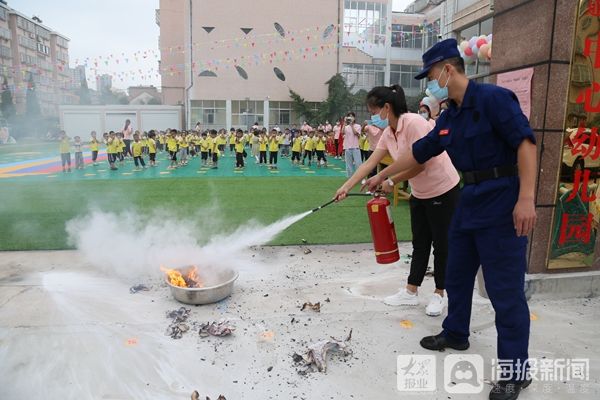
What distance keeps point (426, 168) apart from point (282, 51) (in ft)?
119

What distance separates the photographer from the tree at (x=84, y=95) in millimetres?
42312

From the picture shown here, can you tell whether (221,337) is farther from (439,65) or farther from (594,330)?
(594,330)

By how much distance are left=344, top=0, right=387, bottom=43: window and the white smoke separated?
34.7 metres

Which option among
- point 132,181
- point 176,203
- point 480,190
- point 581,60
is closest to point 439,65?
point 480,190

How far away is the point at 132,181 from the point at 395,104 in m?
11.6

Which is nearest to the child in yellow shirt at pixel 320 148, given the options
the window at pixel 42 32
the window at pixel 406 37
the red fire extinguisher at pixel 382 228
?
the red fire extinguisher at pixel 382 228

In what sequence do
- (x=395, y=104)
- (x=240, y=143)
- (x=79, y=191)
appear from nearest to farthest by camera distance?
1. (x=395, y=104)
2. (x=79, y=191)
3. (x=240, y=143)

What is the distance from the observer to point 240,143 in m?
17.8

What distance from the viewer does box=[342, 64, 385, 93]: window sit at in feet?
130

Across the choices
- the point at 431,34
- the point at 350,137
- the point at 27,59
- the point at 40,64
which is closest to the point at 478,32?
the point at 350,137

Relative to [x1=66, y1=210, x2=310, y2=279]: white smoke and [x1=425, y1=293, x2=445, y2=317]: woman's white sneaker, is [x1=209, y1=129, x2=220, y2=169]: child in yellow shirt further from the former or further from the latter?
[x1=425, y1=293, x2=445, y2=317]: woman's white sneaker

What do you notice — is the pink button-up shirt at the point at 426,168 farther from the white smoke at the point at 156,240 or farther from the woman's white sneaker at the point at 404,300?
the white smoke at the point at 156,240

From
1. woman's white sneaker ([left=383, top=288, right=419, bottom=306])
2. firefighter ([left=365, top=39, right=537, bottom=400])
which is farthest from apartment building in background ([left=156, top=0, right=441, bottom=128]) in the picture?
firefighter ([left=365, top=39, right=537, bottom=400])

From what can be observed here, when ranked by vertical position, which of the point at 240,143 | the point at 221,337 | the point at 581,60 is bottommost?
the point at 221,337
